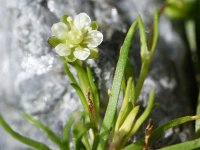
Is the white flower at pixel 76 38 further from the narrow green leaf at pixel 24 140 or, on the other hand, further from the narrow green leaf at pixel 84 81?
the narrow green leaf at pixel 24 140

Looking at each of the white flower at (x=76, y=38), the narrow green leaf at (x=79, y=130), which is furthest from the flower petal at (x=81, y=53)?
the narrow green leaf at (x=79, y=130)

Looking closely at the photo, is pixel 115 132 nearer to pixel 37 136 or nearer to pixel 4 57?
pixel 37 136

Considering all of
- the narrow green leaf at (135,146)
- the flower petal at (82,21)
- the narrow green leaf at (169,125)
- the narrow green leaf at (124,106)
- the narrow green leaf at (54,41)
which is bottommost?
the narrow green leaf at (135,146)

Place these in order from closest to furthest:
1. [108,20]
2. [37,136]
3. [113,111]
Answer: [113,111]
[37,136]
[108,20]

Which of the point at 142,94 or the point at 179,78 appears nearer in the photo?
the point at 142,94

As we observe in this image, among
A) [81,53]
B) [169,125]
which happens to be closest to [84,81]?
[81,53]

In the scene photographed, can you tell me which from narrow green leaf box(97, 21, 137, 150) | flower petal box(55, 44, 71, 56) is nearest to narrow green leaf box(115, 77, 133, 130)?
narrow green leaf box(97, 21, 137, 150)

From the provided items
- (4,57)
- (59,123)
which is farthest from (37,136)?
(4,57)

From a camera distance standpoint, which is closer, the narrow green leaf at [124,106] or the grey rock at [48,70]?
the narrow green leaf at [124,106]
